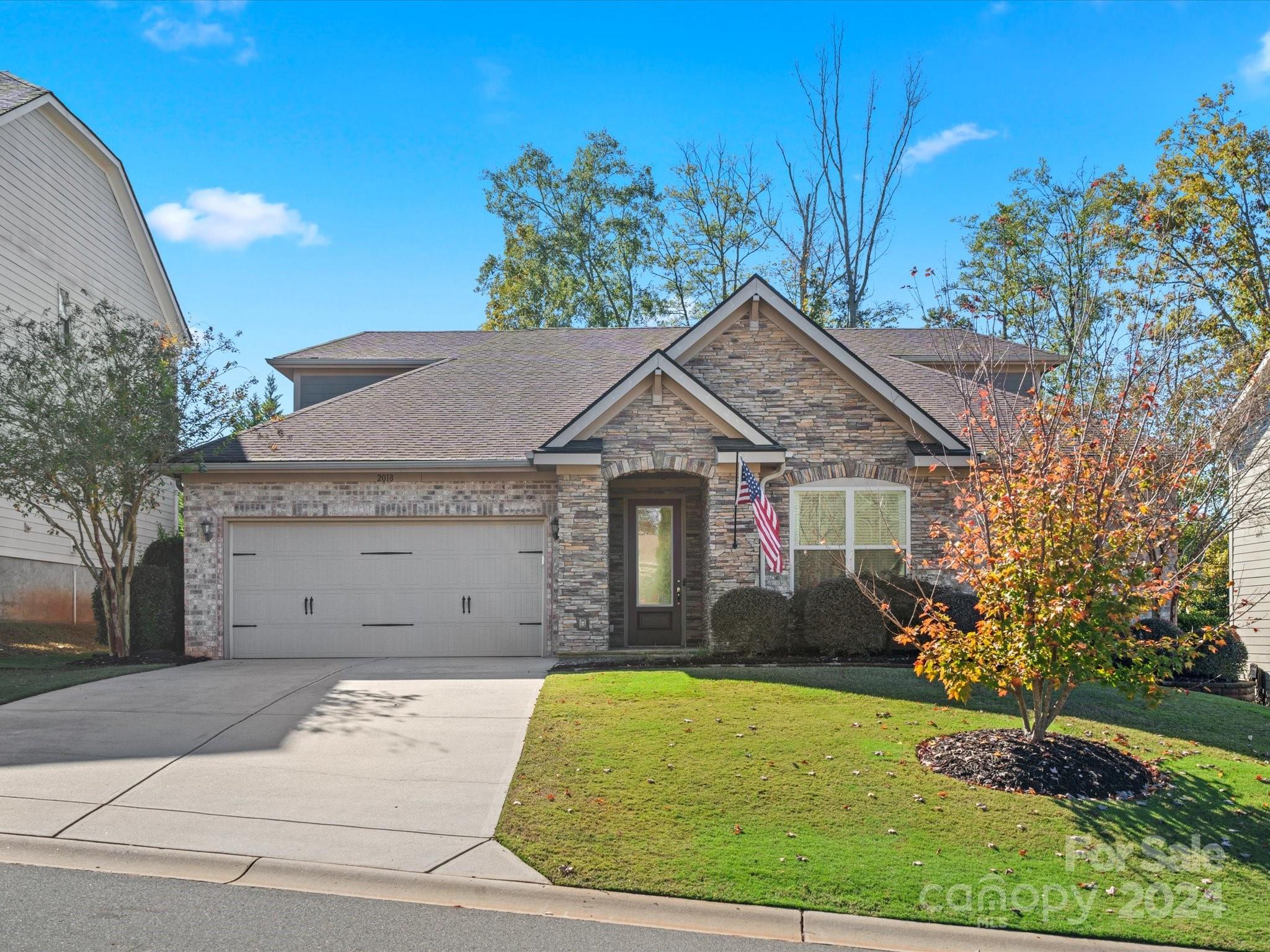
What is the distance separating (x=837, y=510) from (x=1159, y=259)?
24.1ft

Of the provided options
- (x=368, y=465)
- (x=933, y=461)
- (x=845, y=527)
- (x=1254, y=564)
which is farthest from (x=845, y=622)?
(x=1254, y=564)

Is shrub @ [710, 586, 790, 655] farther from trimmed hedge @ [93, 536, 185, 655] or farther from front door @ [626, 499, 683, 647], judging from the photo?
trimmed hedge @ [93, 536, 185, 655]

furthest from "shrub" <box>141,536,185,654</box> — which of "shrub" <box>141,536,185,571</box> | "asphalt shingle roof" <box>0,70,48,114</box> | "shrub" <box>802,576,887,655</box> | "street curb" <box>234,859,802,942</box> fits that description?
"street curb" <box>234,859,802,942</box>

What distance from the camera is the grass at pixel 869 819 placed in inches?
251

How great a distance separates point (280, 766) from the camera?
8688 mm

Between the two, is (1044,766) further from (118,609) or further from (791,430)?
(118,609)

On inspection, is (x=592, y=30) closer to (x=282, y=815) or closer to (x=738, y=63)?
(x=738, y=63)

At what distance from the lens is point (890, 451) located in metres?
16.4

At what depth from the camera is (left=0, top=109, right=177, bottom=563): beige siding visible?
1838cm

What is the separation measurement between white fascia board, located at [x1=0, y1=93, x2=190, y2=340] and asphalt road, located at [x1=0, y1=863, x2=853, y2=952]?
14433 millimetres

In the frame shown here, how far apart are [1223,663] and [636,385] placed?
30.0 feet

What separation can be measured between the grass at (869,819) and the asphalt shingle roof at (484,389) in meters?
5.91

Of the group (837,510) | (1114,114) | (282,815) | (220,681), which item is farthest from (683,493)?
(1114,114)

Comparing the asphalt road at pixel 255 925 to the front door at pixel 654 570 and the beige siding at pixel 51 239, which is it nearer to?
the front door at pixel 654 570
